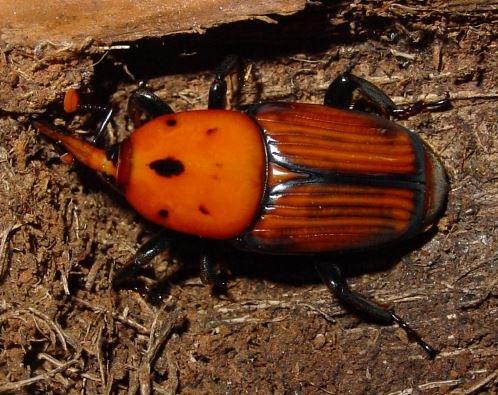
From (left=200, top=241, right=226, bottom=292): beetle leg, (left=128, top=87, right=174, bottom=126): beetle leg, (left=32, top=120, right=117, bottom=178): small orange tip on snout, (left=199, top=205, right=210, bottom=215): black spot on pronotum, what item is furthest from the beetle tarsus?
(left=128, top=87, right=174, bottom=126): beetle leg

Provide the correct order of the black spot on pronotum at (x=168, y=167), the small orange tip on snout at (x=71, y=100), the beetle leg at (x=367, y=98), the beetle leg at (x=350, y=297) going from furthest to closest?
the beetle leg at (x=367, y=98)
the beetle leg at (x=350, y=297)
the small orange tip on snout at (x=71, y=100)
the black spot on pronotum at (x=168, y=167)

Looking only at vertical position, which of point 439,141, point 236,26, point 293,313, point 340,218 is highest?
point 236,26

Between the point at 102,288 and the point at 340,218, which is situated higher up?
the point at 340,218

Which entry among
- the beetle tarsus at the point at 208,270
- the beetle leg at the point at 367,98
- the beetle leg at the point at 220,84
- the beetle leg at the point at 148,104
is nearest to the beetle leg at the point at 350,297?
the beetle tarsus at the point at 208,270

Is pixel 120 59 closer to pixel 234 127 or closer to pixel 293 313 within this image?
pixel 234 127

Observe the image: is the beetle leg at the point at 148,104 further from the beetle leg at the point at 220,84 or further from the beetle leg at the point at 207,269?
the beetle leg at the point at 207,269

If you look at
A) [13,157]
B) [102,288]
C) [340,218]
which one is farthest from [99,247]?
[340,218]
